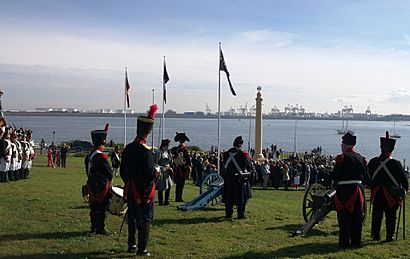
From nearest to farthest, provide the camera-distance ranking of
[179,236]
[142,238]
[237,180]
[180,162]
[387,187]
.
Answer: [142,238] → [179,236] → [387,187] → [237,180] → [180,162]

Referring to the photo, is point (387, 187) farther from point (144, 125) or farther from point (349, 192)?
point (144, 125)

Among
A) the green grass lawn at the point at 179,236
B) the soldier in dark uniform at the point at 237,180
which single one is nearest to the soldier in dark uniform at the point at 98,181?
the green grass lawn at the point at 179,236

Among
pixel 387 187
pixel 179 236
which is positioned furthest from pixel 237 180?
pixel 387 187

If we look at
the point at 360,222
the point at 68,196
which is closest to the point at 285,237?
the point at 360,222

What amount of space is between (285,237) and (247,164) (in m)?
2.46

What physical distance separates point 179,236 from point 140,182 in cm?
213

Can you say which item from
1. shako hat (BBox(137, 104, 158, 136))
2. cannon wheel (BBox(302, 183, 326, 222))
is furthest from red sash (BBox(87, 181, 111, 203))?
cannon wheel (BBox(302, 183, 326, 222))

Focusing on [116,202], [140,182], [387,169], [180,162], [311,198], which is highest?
[387,169]

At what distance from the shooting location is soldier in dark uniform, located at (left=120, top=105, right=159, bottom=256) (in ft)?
27.8

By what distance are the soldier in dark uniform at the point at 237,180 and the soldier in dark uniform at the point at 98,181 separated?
3.42m

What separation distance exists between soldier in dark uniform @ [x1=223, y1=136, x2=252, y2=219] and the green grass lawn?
0.40m

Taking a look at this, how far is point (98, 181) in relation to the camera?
9.87 metres

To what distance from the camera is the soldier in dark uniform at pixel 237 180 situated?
40.2 ft

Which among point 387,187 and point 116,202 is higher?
point 387,187
